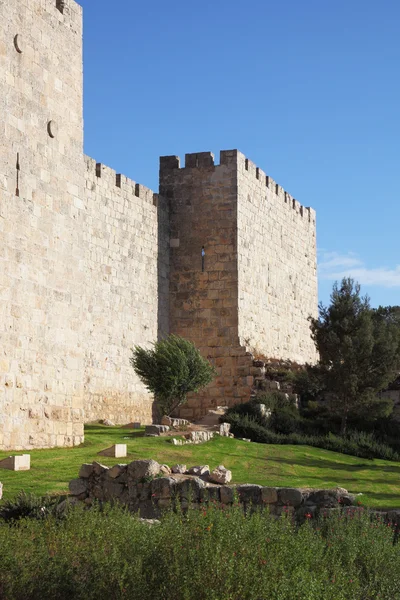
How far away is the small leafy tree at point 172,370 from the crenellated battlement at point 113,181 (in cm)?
403

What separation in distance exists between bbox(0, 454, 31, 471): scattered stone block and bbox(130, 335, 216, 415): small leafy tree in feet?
19.6

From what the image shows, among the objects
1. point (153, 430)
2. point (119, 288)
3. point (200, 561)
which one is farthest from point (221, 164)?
point (200, 561)

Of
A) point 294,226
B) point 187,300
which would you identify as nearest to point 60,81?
point 187,300

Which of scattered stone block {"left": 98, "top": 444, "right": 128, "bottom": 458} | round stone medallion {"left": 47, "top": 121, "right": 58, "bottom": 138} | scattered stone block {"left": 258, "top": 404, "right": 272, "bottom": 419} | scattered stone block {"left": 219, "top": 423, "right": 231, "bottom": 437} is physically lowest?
scattered stone block {"left": 98, "top": 444, "right": 128, "bottom": 458}

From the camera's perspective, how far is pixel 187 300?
23000 mm

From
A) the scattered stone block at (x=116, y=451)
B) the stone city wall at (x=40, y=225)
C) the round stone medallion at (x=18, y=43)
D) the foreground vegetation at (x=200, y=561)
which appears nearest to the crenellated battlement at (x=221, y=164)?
the stone city wall at (x=40, y=225)

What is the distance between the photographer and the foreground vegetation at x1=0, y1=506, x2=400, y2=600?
620 cm

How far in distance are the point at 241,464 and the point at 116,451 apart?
213cm

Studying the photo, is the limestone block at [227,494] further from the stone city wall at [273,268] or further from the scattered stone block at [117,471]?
the stone city wall at [273,268]

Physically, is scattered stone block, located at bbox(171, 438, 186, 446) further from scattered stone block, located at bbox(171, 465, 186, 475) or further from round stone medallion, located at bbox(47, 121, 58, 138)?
round stone medallion, located at bbox(47, 121, 58, 138)

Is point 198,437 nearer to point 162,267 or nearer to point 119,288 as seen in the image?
point 119,288

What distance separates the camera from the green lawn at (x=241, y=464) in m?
11.7

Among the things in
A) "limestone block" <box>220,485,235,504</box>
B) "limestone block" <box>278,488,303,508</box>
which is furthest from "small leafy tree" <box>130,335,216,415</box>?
"limestone block" <box>278,488,303,508</box>

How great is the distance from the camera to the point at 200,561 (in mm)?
6484
